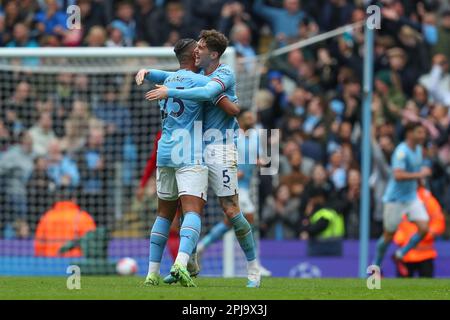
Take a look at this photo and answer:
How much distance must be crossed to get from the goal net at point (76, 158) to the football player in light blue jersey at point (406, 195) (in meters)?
2.83

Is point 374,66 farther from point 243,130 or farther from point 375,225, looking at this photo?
point 243,130

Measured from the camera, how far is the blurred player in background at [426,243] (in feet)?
62.6

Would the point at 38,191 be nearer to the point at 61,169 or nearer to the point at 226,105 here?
the point at 61,169

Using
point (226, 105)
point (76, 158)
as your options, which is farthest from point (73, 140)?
point (226, 105)

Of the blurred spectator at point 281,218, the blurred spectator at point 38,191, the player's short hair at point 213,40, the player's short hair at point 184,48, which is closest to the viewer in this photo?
the player's short hair at point 213,40

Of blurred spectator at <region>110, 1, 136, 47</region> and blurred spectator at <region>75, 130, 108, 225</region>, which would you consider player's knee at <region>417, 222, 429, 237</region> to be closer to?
blurred spectator at <region>75, 130, 108, 225</region>

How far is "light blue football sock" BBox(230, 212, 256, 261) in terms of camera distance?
38.9 ft

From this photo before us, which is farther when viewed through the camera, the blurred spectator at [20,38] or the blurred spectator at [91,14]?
the blurred spectator at [91,14]

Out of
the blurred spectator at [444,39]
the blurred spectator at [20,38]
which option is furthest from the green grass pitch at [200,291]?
the blurred spectator at [444,39]

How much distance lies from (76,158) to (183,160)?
895 centimetres

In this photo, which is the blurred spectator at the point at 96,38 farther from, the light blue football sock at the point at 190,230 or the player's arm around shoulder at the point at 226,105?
the light blue football sock at the point at 190,230

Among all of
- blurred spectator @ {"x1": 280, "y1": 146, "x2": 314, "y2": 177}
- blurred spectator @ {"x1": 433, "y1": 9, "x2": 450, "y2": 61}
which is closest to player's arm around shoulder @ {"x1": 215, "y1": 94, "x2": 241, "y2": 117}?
blurred spectator @ {"x1": 280, "y1": 146, "x2": 314, "y2": 177}

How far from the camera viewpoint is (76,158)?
20.2 metres
